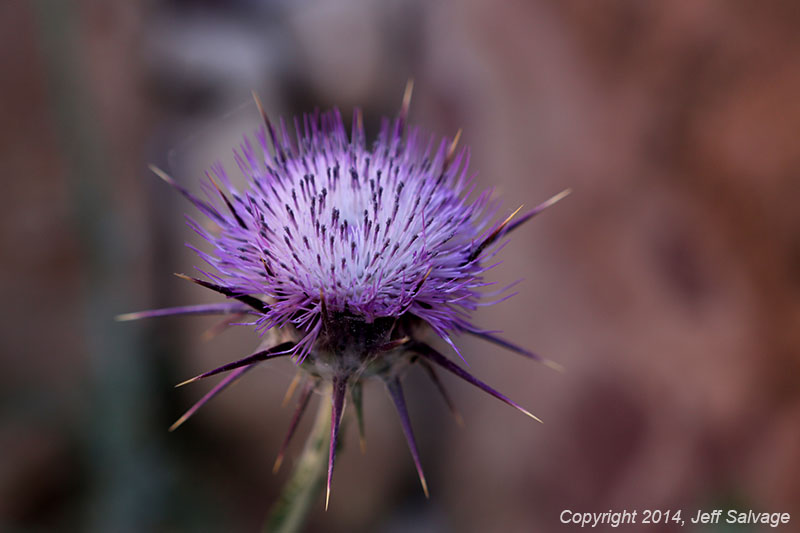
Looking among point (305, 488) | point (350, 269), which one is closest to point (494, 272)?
point (305, 488)

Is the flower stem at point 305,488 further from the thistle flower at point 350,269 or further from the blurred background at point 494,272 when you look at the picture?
the blurred background at point 494,272

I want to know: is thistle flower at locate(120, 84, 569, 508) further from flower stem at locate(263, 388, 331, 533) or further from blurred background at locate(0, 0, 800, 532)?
blurred background at locate(0, 0, 800, 532)

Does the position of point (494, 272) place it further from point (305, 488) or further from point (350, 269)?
point (350, 269)

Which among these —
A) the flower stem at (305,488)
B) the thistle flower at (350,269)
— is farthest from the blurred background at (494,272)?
the flower stem at (305,488)

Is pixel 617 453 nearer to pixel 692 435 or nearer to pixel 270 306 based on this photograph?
pixel 692 435

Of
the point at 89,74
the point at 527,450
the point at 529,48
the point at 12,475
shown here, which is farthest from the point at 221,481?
the point at 529,48

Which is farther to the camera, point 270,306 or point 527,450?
point 527,450
